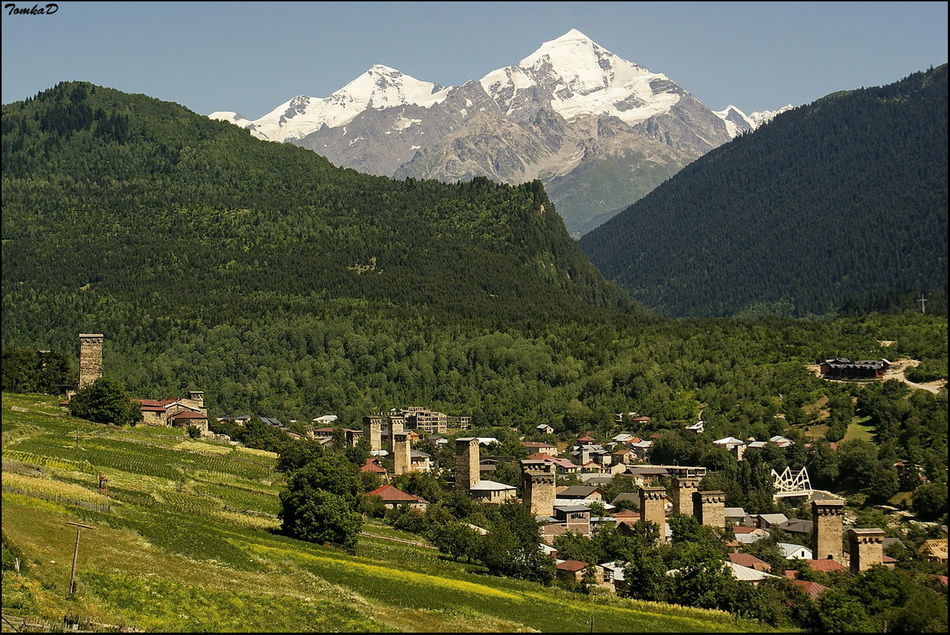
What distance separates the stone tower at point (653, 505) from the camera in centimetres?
9656

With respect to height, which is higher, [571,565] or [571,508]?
[571,508]

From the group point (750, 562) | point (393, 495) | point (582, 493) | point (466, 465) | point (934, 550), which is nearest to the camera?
point (750, 562)

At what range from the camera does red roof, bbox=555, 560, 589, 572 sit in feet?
264

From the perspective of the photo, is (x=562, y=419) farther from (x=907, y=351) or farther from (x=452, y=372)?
(x=907, y=351)

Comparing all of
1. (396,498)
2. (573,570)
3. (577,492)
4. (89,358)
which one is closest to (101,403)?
(89,358)

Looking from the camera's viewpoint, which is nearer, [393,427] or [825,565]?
[825,565]

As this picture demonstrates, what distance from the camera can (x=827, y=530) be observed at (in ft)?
306

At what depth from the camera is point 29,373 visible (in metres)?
125

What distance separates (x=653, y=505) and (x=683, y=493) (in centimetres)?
1059

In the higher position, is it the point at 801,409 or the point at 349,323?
the point at 349,323

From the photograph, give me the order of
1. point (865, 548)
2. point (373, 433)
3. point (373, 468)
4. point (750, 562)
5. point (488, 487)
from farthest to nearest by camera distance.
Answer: point (373, 433), point (373, 468), point (488, 487), point (865, 548), point (750, 562)

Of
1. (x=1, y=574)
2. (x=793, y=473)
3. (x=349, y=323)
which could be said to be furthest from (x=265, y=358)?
(x=1, y=574)

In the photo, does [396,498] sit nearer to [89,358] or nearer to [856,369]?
[89,358]

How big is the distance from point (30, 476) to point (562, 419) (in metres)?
101
